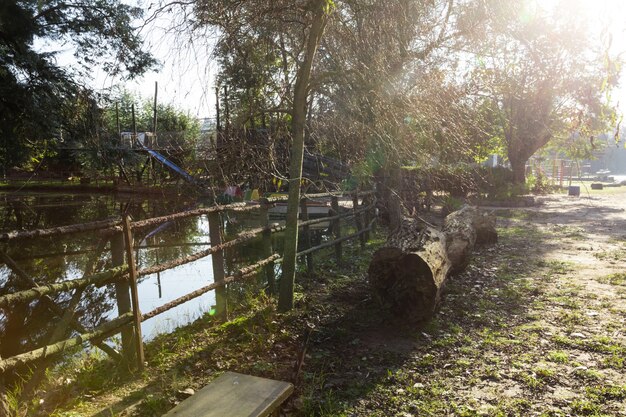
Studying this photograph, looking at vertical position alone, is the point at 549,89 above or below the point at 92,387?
above

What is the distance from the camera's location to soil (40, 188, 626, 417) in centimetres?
395

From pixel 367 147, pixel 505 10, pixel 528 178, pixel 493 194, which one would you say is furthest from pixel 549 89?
pixel 367 147

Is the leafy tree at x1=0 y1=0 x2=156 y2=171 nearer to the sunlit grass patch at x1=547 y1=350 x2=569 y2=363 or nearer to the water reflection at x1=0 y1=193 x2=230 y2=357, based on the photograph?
the water reflection at x1=0 y1=193 x2=230 y2=357

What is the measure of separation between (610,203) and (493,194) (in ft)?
17.5

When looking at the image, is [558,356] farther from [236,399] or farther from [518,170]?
[518,170]

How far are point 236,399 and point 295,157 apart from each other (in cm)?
348

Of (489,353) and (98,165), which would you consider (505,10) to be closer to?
(489,353)

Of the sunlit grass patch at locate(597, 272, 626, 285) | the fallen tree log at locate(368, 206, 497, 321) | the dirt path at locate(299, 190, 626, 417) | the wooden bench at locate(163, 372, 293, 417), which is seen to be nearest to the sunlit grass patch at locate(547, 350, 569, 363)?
the dirt path at locate(299, 190, 626, 417)

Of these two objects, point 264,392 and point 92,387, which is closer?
point 264,392

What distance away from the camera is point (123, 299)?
4.58 meters

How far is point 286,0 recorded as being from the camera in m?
5.61

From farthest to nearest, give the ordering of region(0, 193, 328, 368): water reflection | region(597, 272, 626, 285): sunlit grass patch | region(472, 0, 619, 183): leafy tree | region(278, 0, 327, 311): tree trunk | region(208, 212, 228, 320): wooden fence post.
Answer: region(472, 0, 619, 183): leafy tree → region(597, 272, 626, 285): sunlit grass patch → region(0, 193, 328, 368): water reflection → region(208, 212, 228, 320): wooden fence post → region(278, 0, 327, 311): tree trunk

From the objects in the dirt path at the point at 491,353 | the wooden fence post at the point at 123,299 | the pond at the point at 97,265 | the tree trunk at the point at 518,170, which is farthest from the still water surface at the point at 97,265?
the tree trunk at the point at 518,170

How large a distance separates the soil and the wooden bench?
0.78 metres
